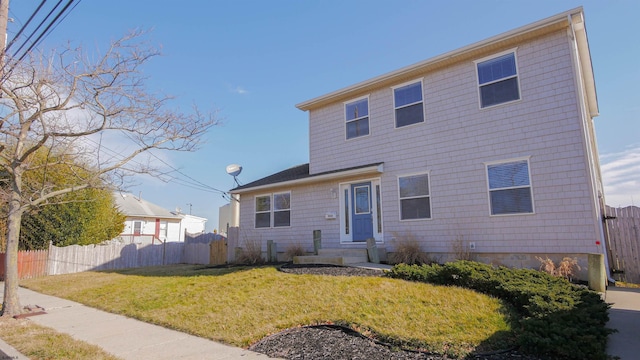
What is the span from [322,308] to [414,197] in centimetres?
568

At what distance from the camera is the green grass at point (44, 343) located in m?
4.88

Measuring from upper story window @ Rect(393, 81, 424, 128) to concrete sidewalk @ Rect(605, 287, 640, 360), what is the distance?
20.4ft

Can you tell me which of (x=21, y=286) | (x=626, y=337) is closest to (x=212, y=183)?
(x=21, y=286)

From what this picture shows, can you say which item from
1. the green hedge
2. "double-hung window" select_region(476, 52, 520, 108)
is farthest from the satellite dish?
the green hedge

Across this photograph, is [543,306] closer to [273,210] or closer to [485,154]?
[485,154]

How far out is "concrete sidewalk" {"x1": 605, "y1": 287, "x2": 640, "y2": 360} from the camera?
4176 millimetres

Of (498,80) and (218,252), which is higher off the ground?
(498,80)

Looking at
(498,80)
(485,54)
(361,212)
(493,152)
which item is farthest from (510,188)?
(361,212)

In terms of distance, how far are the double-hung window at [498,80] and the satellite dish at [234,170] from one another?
11447 millimetres

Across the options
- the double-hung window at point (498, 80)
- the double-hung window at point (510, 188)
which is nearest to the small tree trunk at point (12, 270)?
the double-hung window at point (510, 188)

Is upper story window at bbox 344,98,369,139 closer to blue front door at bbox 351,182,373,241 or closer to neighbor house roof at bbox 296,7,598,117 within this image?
neighbor house roof at bbox 296,7,598,117

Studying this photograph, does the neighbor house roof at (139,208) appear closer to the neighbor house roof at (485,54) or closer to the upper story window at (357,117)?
the neighbor house roof at (485,54)

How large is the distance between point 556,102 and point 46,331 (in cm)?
1134

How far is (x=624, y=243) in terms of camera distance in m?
8.65
